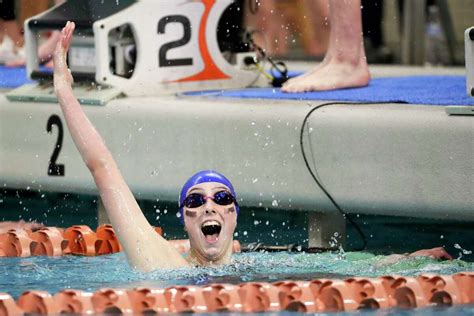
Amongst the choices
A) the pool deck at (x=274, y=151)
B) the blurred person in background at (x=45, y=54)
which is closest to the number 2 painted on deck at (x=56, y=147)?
the pool deck at (x=274, y=151)

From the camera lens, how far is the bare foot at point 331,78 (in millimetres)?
5148

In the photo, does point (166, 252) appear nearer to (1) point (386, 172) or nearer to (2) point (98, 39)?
(1) point (386, 172)

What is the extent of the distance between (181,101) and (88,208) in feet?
3.44

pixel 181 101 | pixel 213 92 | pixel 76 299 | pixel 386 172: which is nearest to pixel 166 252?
pixel 76 299

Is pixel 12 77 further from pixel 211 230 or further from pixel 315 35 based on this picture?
pixel 315 35

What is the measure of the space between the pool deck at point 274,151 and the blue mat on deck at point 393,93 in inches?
5.3

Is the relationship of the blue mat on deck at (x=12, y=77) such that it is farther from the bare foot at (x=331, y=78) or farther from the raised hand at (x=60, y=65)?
Result: the raised hand at (x=60, y=65)

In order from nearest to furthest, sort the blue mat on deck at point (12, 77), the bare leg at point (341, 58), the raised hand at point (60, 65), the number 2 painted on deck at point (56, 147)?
the raised hand at point (60, 65) < the bare leg at point (341, 58) < the number 2 painted on deck at point (56, 147) < the blue mat on deck at point (12, 77)

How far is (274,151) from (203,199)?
88 centimetres

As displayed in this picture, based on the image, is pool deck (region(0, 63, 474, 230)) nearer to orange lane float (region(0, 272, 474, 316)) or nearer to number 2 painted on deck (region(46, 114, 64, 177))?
number 2 painted on deck (region(46, 114, 64, 177))

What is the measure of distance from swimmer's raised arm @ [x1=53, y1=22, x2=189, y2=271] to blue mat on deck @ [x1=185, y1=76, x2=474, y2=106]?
122 cm

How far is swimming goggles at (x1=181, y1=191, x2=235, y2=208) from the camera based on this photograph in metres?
3.97

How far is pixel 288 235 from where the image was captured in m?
5.25

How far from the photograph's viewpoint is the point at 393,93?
514 centimetres
